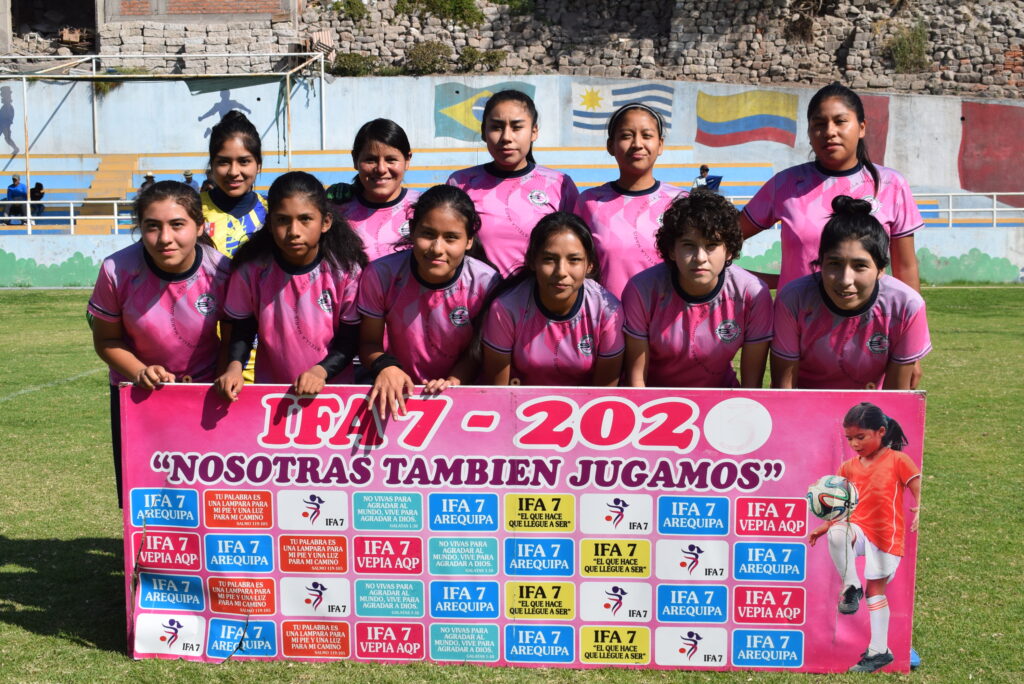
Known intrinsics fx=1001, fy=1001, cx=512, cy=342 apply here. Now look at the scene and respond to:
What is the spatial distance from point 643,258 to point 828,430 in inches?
50.0

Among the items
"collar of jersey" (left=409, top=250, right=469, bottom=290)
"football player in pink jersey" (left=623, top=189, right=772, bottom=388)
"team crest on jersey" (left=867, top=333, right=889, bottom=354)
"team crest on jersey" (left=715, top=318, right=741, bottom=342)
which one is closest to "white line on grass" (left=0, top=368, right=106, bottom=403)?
"collar of jersey" (left=409, top=250, right=469, bottom=290)

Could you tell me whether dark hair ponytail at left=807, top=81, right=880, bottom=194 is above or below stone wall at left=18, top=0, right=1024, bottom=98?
below

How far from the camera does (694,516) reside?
3486mm

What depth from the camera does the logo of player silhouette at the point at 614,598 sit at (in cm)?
352

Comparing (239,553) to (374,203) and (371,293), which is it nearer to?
(371,293)

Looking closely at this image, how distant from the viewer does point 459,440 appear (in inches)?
139

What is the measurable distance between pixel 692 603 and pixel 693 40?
1163 inches

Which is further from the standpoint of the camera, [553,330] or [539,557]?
[553,330]

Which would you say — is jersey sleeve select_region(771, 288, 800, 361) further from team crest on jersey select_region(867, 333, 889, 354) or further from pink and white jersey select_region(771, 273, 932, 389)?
team crest on jersey select_region(867, 333, 889, 354)

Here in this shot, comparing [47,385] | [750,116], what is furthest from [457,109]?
[47,385]

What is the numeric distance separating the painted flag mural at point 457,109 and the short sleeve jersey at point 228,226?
2395cm

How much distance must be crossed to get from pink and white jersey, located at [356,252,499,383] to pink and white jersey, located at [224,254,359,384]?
0.10 m

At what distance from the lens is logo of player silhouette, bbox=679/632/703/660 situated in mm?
3518

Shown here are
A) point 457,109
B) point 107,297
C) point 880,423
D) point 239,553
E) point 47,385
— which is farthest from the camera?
point 457,109
